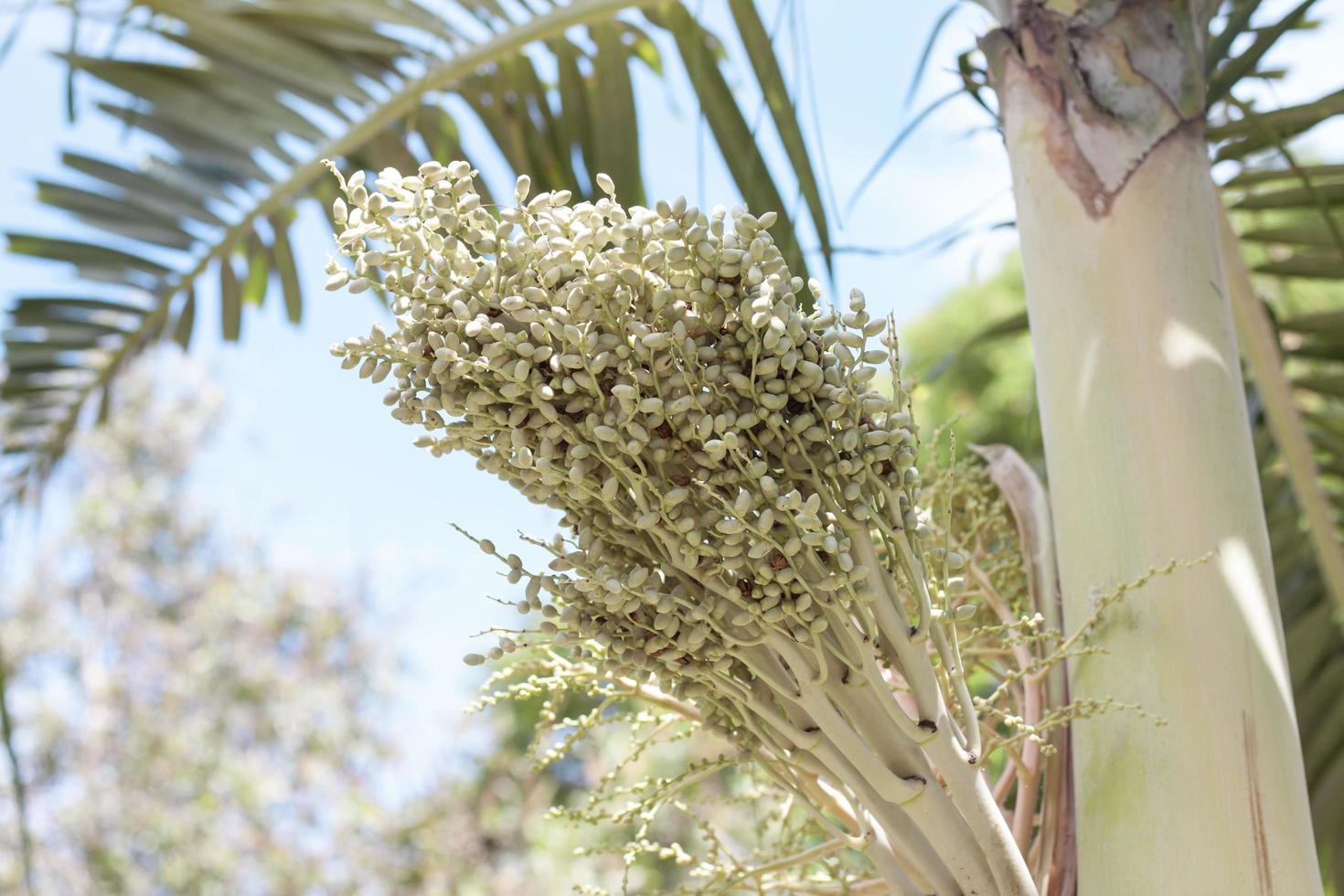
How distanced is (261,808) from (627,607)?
7393 mm

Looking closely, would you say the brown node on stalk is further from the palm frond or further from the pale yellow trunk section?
the palm frond

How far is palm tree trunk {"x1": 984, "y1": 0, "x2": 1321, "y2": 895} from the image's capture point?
74cm

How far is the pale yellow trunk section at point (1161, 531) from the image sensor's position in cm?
74

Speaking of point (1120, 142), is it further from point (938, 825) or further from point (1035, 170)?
point (938, 825)

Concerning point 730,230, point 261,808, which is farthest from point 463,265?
point 261,808

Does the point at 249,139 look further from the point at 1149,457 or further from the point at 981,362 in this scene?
the point at 981,362

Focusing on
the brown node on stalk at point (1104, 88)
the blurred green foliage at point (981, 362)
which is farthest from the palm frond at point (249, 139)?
the blurred green foliage at point (981, 362)

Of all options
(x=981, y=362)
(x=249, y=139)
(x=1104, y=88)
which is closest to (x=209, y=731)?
(x=981, y=362)

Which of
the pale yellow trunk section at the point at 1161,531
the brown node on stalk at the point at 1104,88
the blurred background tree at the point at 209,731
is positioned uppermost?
the brown node on stalk at the point at 1104,88

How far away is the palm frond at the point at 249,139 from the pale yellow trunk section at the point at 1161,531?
2.10 ft

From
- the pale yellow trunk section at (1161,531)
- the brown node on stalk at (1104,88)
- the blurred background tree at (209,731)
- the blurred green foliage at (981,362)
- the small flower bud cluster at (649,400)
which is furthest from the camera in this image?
the blurred background tree at (209,731)

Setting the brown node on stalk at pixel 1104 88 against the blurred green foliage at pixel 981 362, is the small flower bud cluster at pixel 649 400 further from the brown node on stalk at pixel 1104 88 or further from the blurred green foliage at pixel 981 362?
the blurred green foliage at pixel 981 362

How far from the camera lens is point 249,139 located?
1631 millimetres

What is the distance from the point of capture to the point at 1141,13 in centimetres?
93
